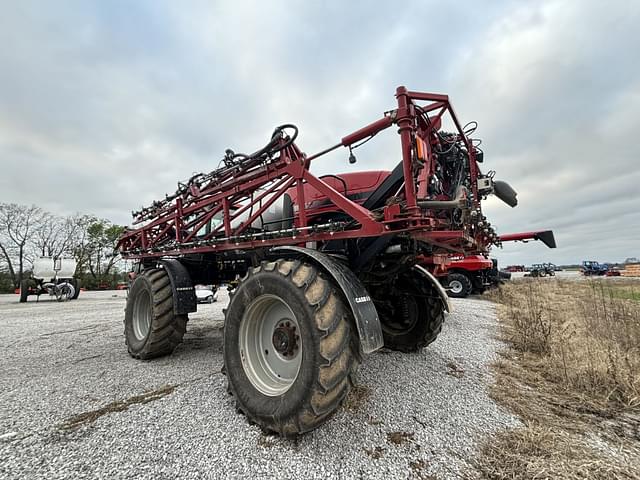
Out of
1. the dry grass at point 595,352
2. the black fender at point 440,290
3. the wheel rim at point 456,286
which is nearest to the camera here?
the dry grass at point 595,352

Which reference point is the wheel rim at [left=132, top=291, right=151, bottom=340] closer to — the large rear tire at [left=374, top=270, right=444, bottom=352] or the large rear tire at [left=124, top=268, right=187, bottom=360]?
the large rear tire at [left=124, top=268, right=187, bottom=360]

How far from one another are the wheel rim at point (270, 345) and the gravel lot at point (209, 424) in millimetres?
338

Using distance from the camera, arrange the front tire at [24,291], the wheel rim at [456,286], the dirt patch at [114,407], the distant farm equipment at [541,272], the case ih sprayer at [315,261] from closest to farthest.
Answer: the case ih sprayer at [315,261]
the dirt patch at [114,407]
the wheel rim at [456,286]
the front tire at [24,291]
the distant farm equipment at [541,272]

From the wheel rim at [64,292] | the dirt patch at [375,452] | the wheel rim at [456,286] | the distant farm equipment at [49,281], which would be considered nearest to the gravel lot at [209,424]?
the dirt patch at [375,452]

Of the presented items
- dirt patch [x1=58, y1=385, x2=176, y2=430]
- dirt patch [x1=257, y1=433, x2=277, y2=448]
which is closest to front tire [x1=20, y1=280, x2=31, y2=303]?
dirt patch [x1=58, y1=385, x2=176, y2=430]

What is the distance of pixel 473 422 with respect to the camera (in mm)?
2301

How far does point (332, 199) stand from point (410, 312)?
2.09 metres

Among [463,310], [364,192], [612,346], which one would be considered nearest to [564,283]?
[463,310]

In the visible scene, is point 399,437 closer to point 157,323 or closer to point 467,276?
point 157,323

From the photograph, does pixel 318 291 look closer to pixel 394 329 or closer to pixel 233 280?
pixel 394 329

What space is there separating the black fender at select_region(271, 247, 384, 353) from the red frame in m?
0.31

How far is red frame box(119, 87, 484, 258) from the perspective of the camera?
2.41 metres

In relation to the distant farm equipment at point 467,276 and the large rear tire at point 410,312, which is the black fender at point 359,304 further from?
the distant farm equipment at point 467,276

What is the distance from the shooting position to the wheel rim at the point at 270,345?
2510 mm
